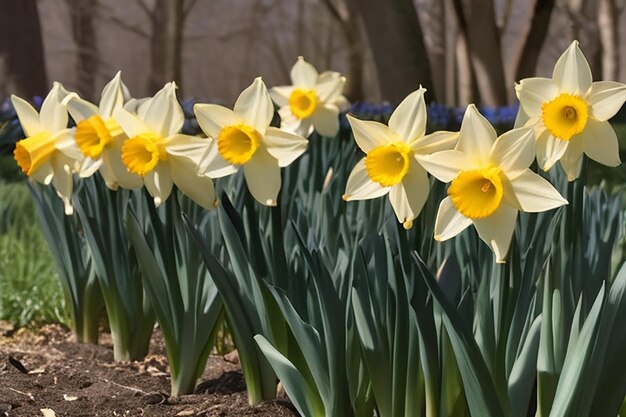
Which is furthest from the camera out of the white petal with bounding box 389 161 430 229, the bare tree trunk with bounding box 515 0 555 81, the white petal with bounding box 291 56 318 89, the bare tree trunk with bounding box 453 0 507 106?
the bare tree trunk with bounding box 515 0 555 81

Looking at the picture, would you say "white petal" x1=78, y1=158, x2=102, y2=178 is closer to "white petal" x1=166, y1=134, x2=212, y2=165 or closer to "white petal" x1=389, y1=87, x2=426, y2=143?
"white petal" x1=166, y1=134, x2=212, y2=165

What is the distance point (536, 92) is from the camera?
1.55 meters

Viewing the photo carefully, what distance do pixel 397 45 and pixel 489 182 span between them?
5.49 m

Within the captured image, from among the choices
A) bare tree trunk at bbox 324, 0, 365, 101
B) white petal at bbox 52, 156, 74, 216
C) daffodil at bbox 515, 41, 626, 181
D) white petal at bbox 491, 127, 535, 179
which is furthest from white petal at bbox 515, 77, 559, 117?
bare tree trunk at bbox 324, 0, 365, 101

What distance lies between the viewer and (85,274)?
102 inches

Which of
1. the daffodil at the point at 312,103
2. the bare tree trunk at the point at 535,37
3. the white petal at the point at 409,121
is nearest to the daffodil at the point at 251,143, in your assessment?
the white petal at the point at 409,121

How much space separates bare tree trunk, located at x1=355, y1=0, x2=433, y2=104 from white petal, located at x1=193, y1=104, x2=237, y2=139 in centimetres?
501

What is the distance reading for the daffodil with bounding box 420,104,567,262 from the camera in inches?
57.3

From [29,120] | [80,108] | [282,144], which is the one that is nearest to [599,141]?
[282,144]

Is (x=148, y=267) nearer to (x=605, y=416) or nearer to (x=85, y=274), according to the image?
(x=85, y=274)

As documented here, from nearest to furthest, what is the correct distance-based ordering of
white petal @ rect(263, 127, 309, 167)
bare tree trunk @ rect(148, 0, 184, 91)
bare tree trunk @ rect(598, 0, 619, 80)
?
white petal @ rect(263, 127, 309, 167)
bare tree trunk @ rect(598, 0, 619, 80)
bare tree trunk @ rect(148, 0, 184, 91)

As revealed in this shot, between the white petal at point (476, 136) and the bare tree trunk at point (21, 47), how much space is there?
8.89 metres

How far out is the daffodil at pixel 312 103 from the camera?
132 inches

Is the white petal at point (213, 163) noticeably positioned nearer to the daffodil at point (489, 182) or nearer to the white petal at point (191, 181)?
the white petal at point (191, 181)
